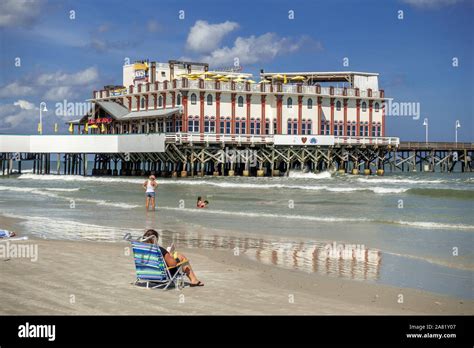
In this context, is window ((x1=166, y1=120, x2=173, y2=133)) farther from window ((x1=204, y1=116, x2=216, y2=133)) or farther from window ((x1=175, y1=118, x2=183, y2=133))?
window ((x1=204, y1=116, x2=216, y2=133))

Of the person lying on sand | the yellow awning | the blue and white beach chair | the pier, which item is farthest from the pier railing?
the blue and white beach chair

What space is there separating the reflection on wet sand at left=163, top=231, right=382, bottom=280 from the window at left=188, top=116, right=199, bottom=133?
130 feet

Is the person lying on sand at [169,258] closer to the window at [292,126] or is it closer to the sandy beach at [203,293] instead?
the sandy beach at [203,293]

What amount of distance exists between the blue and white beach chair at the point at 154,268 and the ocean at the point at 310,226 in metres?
3.23

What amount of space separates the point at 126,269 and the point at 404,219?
13.6 metres

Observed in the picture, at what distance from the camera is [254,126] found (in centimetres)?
6191

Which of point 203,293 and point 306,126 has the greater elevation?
point 306,126

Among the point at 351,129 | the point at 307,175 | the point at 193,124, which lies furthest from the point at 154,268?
the point at 351,129

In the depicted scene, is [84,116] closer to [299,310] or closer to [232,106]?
[232,106]

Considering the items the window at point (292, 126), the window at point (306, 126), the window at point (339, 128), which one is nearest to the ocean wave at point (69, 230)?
the window at point (292, 126)

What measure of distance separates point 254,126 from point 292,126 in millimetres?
3658

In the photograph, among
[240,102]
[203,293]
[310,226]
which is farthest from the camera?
[240,102]

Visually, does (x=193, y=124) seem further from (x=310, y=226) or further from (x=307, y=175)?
(x=310, y=226)
